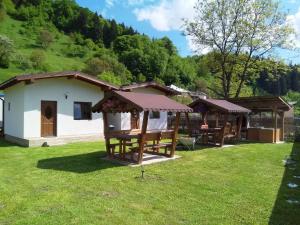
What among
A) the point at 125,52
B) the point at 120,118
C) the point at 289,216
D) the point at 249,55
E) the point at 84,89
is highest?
the point at 125,52

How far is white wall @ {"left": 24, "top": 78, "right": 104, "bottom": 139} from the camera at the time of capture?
48.1 feet

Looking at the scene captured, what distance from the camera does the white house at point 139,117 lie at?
1912 centimetres

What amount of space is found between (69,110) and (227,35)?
17.3m

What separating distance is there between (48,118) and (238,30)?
18.6 meters

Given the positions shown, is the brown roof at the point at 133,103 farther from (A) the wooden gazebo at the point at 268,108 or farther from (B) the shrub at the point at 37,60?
(B) the shrub at the point at 37,60

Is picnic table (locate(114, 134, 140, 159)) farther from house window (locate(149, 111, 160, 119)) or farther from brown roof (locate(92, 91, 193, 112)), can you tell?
house window (locate(149, 111, 160, 119))

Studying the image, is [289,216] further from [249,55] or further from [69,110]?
[249,55]

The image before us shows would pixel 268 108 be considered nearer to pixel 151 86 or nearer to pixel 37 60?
pixel 151 86

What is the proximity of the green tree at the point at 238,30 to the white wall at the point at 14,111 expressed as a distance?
1796cm

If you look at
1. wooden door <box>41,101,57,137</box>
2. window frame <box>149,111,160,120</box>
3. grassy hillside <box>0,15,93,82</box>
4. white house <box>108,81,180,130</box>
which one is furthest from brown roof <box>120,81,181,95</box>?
grassy hillside <box>0,15,93,82</box>

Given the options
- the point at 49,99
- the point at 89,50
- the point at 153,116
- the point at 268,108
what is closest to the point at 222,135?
the point at 268,108

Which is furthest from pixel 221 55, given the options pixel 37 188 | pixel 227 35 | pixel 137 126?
pixel 37 188

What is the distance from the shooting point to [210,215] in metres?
5.54

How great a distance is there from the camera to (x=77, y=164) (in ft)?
32.5
